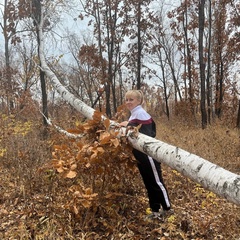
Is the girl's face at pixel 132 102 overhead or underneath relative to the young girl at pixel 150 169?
overhead

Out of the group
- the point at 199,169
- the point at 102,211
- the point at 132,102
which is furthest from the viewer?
the point at 132,102

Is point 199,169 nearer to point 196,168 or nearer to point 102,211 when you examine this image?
point 196,168

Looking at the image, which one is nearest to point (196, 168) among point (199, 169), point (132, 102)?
point (199, 169)

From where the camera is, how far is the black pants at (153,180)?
9.75 feet

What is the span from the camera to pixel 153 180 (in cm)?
301

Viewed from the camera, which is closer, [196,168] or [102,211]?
[196,168]

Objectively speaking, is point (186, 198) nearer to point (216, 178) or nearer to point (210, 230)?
point (210, 230)

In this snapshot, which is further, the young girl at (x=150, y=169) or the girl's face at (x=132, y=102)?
the girl's face at (x=132, y=102)

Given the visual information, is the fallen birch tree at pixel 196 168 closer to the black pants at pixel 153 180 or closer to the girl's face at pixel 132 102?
the black pants at pixel 153 180

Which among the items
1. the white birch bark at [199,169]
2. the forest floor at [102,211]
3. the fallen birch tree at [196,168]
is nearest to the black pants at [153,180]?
the forest floor at [102,211]

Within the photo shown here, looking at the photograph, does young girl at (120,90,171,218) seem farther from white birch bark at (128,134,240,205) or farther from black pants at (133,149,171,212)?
white birch bark at (128,134,240,205)

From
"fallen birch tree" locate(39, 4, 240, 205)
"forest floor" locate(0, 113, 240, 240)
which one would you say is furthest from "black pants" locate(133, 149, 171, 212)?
"fallen birch tree" locate(39, 4, 240, 205)

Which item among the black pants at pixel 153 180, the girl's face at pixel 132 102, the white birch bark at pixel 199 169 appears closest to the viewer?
the white birch bark at pixel 199 169

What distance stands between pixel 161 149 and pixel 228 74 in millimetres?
17001
